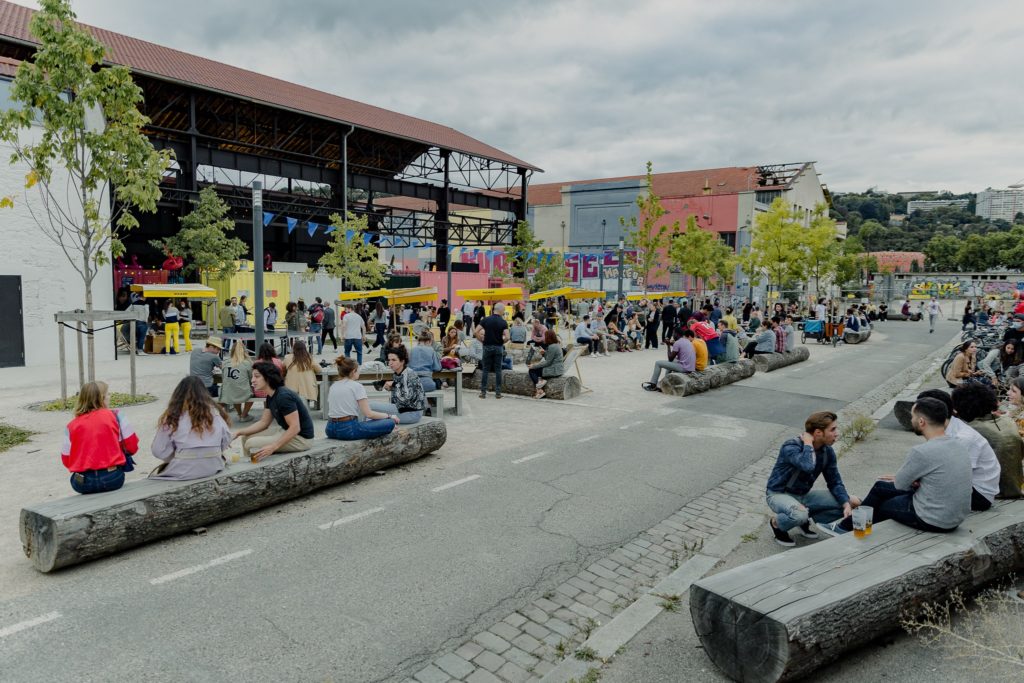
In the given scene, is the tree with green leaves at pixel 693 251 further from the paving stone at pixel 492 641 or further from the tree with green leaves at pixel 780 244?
the paving stone at pixel 492 641

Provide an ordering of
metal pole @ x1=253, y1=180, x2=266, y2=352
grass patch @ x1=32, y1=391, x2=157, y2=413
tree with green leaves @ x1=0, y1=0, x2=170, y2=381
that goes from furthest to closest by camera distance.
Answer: metal pole @ x1=253, y1=180, x2=266, y2=352, grass patch @ x1=32, y1=391, x2=157, y2=413, tree with green leaves @ x1=0, y1=0, x2=170, y2=381

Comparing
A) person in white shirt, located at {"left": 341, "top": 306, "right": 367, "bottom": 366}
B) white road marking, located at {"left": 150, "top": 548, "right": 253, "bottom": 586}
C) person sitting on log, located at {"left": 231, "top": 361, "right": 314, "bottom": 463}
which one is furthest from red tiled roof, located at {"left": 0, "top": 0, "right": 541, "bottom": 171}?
white road marking, located at {"left": 150, "top": 548, "right": 253, "bottom": 586}

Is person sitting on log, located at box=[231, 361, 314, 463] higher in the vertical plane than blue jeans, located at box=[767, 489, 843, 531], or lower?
higher

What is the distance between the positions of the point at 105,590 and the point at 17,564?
95cm

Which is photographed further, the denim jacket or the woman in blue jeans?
the woman in blue jeans

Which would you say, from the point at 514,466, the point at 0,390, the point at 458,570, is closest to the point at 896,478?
the point at 458,570

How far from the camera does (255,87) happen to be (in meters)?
32.4

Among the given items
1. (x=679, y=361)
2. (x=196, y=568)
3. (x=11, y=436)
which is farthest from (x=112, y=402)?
(x=679, y=361)

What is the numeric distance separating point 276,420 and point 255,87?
3096 centimetres

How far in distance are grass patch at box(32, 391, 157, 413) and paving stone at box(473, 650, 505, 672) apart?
8.91 m

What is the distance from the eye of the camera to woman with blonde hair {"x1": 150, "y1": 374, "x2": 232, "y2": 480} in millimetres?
5402

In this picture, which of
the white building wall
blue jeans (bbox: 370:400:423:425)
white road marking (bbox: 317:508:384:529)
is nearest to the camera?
white road marking (bbox: 317:508:384:529)

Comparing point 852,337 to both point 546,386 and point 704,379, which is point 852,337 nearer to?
point 704,379

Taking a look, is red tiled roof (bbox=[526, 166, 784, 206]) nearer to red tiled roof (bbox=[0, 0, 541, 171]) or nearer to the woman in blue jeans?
red tiled roof (bbox=[0, 0, 541, 171])
